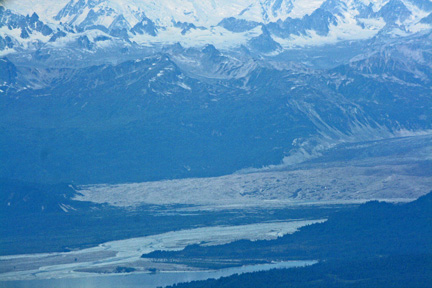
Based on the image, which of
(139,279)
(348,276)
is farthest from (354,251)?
(139,279)

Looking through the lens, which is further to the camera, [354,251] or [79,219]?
[79,219]

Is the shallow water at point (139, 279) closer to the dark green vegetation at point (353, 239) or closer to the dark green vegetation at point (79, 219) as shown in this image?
the dark green vegetation at point (353, 239)

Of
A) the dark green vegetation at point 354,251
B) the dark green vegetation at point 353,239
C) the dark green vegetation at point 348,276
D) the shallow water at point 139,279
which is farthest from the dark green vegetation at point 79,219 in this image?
the dark green vegetation at point 348,276

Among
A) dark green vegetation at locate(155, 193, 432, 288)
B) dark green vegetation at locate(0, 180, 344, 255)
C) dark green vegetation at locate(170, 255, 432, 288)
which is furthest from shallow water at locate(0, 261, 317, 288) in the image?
dark green vegetation at locate(0, 180, 344, 255)

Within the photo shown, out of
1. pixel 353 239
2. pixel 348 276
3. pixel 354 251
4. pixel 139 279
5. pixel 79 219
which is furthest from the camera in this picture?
pixel 79 219

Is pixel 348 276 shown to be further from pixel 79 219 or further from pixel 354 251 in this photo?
pixel 79 219

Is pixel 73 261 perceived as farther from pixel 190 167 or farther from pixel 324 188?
pixel 190 167

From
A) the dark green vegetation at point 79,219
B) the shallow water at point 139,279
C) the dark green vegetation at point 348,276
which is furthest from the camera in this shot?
the dark green vegetation at point 79,219

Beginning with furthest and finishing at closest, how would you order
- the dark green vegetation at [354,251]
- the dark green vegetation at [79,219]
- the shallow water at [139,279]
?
the dark green vegetation at [79,219] → the shallow water at [139,279] → the dark green vegetation at [354,251]
